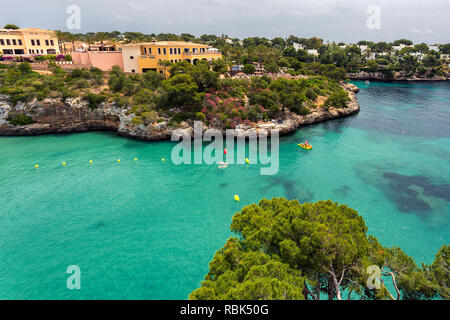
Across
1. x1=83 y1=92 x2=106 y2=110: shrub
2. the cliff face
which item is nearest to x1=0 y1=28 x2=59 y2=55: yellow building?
x1=83 y1=92 x2=106 y2=110: shrub

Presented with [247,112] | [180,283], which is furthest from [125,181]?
[247,112]

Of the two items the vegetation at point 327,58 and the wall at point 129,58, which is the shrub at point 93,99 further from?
the vegetation at point 327,58

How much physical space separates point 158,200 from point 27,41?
70.4 meters

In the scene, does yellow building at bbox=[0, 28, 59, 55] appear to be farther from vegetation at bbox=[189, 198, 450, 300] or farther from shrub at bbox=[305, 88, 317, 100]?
vegetation at bbox=[189, 198, 450, 300]

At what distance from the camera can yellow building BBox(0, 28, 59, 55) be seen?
64.1 meters

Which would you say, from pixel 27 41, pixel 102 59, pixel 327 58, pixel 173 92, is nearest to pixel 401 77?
pixel 327 58

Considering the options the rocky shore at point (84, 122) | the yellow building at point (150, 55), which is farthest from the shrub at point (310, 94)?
the yellow building at point (150, 55)

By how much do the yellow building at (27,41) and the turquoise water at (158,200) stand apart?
38122 millimetres

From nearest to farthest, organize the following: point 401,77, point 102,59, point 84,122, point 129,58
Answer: point 84,122 → point 129,58 → point 102,59 → point 401,77

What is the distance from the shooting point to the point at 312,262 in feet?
40.2

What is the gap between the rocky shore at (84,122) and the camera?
Answer: 44781 mm

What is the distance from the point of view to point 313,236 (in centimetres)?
1226

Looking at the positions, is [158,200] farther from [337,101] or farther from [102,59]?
[102,59]

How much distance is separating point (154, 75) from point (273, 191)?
40074 millimetres
